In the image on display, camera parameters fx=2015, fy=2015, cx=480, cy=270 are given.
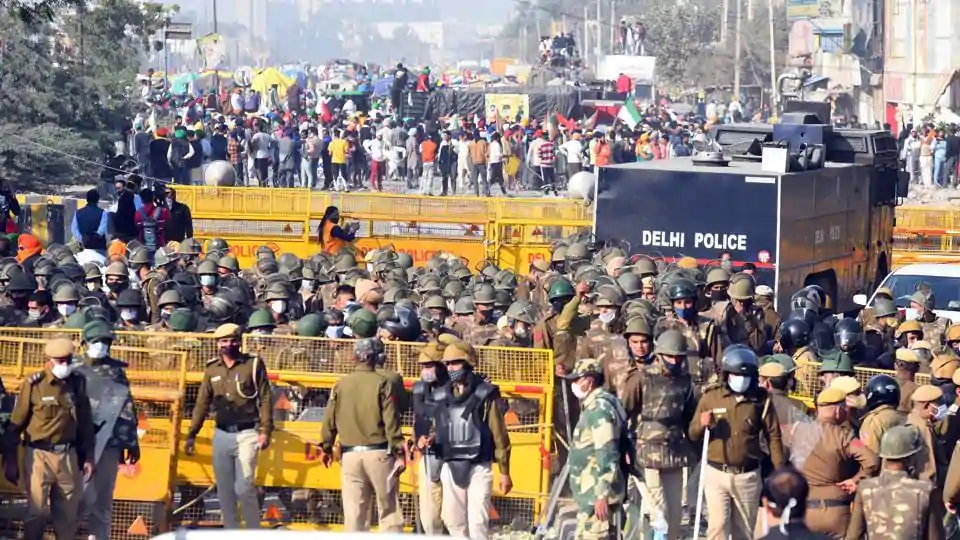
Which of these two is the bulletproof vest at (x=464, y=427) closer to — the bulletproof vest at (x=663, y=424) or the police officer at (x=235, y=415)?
the bulletproof vest at (x=663, y=424)

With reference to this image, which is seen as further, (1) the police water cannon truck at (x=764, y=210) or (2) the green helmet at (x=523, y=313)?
(1) the police water cannon truck at (x=764, y=210)

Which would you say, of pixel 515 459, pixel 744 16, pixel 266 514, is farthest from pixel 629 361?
pixel 744 16

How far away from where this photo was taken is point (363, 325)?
1359 cm

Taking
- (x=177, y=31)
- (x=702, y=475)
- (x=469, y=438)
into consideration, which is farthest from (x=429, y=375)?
(x=177, y=31)

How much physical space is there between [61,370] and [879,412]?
4.87 meters

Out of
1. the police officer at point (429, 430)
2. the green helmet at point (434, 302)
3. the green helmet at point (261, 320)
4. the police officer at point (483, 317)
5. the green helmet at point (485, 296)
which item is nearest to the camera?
the police officer at point (429, 430)

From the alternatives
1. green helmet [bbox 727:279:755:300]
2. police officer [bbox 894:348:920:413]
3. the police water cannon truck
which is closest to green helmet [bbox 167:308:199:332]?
green helmet [bbox 727:279:755:300]

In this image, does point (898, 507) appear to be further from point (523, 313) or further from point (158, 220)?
point (158, 220)

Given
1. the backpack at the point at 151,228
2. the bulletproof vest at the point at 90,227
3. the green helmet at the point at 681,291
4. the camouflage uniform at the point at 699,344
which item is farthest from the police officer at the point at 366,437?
the backpack at the point at 151,228

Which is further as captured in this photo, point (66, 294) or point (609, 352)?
point (66, 294)

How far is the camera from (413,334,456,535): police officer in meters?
12.4

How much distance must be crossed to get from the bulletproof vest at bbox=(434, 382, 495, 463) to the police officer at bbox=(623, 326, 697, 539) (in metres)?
0.88

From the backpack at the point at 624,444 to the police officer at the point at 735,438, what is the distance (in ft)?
1.44

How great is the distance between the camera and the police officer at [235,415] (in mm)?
12930
